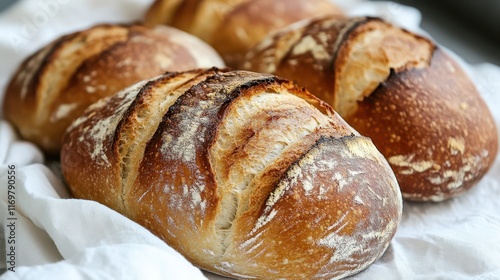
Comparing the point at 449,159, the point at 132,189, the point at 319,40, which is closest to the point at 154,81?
the point at 132,189

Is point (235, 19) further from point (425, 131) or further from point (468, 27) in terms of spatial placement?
point (468, 27)

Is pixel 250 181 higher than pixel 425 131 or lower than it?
lower

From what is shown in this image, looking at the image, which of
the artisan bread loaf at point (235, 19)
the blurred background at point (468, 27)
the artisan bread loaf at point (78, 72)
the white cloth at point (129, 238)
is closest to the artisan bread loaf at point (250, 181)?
the white cloth at point (129, 238)

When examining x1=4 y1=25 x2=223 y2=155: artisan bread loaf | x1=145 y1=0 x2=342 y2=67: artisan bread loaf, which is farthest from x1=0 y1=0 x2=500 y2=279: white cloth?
x1=145 y1=0 x2=342 y2=67: artisan bread loaf

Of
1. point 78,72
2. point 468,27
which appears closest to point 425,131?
point 78,72

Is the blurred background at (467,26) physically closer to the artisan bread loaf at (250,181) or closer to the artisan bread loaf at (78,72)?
the artisan bread loaf at (78,72)

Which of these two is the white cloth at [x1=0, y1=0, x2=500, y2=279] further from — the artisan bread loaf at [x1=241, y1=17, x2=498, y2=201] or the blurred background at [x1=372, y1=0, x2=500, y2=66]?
the blurred background at [x1=372, y1=0, x2=500, y2=66]
